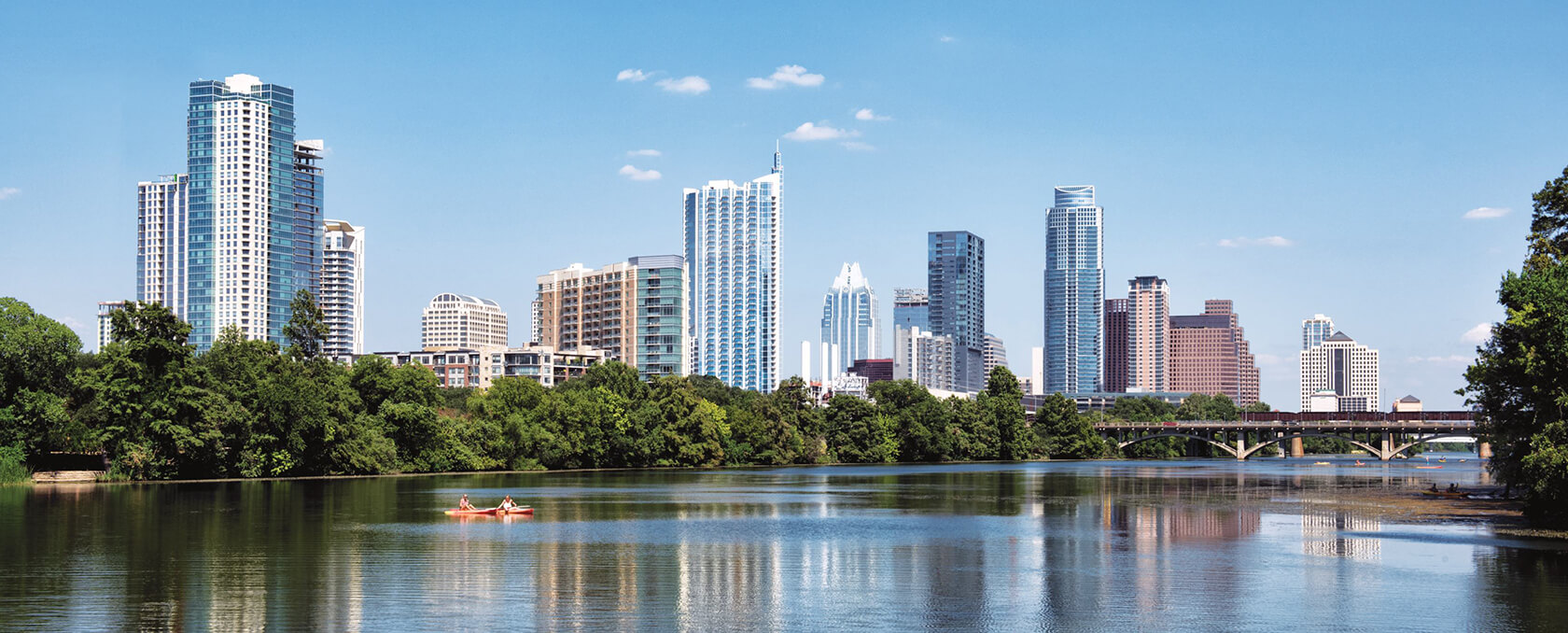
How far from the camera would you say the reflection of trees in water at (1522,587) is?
33688 mm

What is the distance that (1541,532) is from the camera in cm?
5934

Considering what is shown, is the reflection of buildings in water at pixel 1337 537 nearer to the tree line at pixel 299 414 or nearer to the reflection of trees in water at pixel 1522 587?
the reflection of trees in water at pixel 1522 587

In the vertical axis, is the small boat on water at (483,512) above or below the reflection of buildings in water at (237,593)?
below

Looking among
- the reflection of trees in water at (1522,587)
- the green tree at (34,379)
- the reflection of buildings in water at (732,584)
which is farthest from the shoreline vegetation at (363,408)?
the reflection of buildings in water at (732,584)

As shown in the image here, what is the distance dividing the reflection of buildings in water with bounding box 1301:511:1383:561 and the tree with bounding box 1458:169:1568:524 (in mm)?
7448

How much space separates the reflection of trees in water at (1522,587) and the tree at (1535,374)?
6503mm

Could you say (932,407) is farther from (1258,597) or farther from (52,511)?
(1258,597)

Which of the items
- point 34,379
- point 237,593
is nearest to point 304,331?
point 34,379

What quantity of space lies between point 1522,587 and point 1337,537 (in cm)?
1888

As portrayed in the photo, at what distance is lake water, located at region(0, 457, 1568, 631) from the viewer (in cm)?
3350

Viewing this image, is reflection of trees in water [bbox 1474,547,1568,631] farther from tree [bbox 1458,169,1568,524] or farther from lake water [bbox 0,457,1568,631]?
tree [bbox 1458,169,1568,524]

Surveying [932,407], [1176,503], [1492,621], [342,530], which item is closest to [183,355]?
[342,530]

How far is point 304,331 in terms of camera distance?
12212 cm

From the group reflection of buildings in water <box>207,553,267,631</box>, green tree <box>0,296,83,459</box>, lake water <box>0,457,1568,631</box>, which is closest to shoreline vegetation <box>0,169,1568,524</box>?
green tree <box>0,296,83,459</box>
